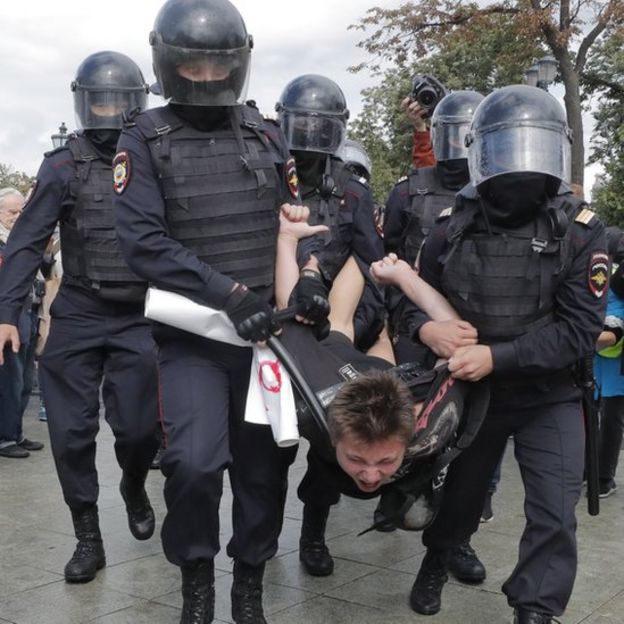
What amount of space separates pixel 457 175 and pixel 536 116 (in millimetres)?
1735

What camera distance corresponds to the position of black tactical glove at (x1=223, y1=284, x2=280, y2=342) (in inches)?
131

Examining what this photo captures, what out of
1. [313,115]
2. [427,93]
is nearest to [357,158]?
[427,93]

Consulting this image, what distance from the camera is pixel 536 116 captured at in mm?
3562

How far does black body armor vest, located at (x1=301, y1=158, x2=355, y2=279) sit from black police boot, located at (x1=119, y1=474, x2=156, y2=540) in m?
1.38

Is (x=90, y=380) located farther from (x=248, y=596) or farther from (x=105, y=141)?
(x=248, y=596)

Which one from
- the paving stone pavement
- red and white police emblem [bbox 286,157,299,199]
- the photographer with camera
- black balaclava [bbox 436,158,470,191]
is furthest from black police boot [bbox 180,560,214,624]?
the photographer with camera

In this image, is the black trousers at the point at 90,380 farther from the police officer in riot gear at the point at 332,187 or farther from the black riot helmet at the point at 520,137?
the black riot helmet at the point at 520,137

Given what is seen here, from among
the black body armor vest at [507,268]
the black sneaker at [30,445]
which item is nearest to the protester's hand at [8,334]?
the black body armor vest at [507,268]

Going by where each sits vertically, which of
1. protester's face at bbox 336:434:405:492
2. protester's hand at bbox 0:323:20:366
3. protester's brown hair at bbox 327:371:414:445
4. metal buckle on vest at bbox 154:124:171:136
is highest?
metal buckle on vest at bbox 154:124:171:136

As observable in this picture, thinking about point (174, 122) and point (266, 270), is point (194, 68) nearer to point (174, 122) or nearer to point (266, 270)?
point (174, 122)

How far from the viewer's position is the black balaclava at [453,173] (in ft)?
17.3

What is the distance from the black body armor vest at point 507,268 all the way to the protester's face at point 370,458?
0.69 metres

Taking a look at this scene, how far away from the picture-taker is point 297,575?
4418 millimetres

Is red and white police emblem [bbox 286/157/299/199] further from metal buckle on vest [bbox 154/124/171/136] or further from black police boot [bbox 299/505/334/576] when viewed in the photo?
black police boot [bbox 299/505/334/576]
